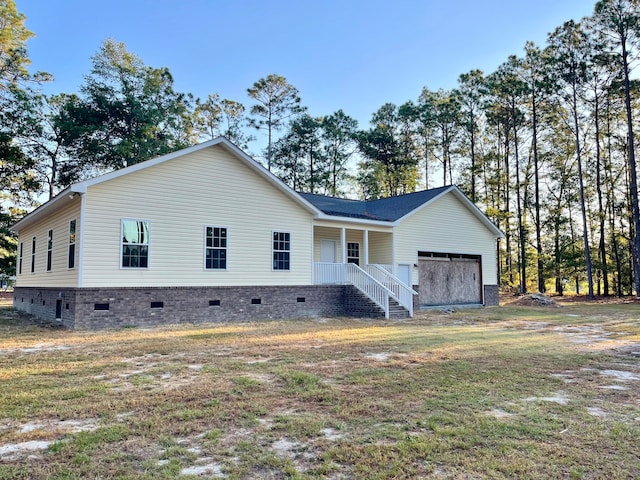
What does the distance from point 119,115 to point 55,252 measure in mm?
17342

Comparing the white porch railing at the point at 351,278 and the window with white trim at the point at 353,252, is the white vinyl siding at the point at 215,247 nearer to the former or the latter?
the white porch railing at the point at 351,278

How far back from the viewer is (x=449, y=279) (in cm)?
2033

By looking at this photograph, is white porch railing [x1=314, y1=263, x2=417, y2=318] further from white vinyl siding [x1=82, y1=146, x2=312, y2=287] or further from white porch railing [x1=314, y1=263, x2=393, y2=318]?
white vinyl siding [x1=82, y1=146, x2=312, y2=287]

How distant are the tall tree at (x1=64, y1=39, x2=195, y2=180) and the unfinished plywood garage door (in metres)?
18.6

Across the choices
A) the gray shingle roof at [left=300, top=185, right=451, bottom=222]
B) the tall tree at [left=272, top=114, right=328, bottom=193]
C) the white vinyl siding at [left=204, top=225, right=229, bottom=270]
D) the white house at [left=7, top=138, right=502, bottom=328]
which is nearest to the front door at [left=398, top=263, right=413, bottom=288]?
the white house at [left=7, top=138, right=502, bottom=328]

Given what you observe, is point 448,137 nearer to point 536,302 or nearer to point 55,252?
point 536,302

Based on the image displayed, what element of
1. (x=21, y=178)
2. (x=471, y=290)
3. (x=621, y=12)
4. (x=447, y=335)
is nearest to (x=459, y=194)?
(x=471, y=290)

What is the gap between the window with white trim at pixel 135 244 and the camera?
12.0 metres

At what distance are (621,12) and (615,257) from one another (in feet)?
55.1

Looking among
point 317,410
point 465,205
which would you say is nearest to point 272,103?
point 465,205

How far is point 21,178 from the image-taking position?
26.6 meters

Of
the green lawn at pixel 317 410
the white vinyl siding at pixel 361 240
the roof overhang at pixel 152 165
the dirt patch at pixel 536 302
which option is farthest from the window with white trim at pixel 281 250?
the dirt patch at pixel 536 302

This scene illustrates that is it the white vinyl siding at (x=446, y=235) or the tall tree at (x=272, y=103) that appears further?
the tall tree at (x=272, y=103)

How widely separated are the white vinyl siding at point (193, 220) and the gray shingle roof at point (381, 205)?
3.49 m
